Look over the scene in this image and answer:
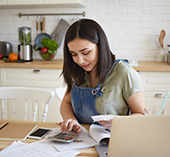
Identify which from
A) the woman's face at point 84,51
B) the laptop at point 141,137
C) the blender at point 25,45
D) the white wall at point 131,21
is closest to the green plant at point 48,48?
the blender at point 25,45

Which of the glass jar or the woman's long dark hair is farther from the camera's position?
the glass jar

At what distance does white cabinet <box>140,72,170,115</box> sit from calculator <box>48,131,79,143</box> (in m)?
1.63

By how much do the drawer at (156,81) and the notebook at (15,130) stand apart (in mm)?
1614

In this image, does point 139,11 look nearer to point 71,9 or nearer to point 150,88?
point 71,9

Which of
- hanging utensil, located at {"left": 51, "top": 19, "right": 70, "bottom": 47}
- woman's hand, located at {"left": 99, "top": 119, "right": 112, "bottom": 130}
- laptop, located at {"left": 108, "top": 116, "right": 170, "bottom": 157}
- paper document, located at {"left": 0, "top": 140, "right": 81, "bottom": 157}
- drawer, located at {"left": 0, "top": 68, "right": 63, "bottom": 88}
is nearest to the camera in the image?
laptop, located at {"left": 108, "top": 116, "right": 170, "bottom": 157}

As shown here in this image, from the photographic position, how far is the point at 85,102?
1368 mm

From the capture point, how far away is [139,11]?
3.19 metres

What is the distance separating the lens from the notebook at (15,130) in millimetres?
1173

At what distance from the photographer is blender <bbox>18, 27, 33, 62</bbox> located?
123 inches

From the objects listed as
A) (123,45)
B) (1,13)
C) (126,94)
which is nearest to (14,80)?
(1,13)

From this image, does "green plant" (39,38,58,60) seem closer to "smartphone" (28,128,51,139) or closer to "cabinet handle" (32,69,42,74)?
"cabinet handle" (32,69,42,74)

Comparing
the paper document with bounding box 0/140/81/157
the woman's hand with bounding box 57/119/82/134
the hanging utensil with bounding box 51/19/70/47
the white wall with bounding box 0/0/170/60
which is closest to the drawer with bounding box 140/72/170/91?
the white wall with bounding box 0/0/170/60

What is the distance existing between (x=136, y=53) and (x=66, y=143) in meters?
2.37

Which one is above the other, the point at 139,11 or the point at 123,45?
the point at 139,11
